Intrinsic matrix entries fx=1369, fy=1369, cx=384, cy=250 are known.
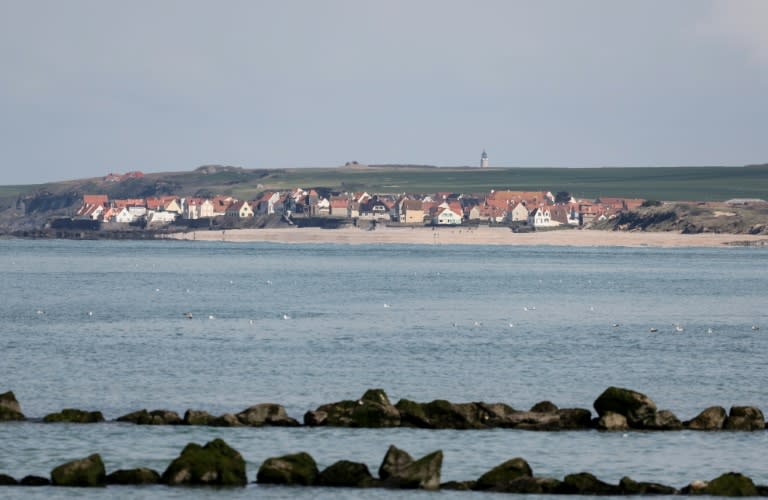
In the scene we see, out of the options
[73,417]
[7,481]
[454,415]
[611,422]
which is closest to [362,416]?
[454,415]

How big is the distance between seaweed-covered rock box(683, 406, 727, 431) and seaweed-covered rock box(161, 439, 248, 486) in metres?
10.8

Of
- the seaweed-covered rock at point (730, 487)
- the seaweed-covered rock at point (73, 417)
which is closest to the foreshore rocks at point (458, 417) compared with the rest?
the seaweed-covered rock at point (73, 417)

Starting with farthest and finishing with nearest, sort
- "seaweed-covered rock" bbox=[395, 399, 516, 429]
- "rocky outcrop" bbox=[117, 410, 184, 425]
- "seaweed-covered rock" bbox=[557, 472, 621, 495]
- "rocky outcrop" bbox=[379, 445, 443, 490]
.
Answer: "seaweed-covered rock" bbox=[395, 399, 516, 429] → "rocky outcrop" bbox=[117, 410, 184, 425] → "rocky outcrop" bbox=[379, 445, 443, 490] → "seaweed-covered rock" bbox=[557, 472, 621, 495]

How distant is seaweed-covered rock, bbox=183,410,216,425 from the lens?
30.1m

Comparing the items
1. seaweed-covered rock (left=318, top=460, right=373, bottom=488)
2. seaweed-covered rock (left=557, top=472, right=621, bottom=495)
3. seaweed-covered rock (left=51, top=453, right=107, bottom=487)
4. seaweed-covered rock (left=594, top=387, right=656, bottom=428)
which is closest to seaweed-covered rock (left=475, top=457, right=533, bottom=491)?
seaweed-covered rock (left=557, top=472, right=621, bottom=495)

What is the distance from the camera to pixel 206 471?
24422 mm

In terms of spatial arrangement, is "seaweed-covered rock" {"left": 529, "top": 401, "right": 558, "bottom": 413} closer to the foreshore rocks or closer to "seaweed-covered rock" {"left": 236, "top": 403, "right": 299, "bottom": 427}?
the foreshore rocks

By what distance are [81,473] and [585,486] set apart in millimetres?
8830

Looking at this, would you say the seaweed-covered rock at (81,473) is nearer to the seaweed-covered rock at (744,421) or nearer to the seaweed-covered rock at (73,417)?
the seaweed-covered rock at (73,417)

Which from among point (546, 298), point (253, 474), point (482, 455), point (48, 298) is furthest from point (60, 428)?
point (546, 298)

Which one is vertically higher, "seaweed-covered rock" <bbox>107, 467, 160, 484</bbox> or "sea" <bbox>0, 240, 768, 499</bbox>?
"seaweed-covered rock" <bbox>107, 467, 160, 484</bbox>

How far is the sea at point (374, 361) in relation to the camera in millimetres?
27156

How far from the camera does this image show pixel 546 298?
7756 centimetres

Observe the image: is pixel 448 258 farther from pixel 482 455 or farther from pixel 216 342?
pixel 482 455
